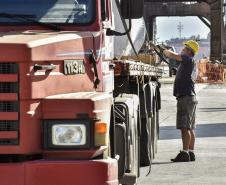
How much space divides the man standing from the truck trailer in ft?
17.0

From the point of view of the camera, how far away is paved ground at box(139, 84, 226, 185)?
10.2m

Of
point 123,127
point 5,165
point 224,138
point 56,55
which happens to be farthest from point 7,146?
point 224,138

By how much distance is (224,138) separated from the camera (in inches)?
614

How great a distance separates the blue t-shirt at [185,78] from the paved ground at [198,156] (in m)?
1.18

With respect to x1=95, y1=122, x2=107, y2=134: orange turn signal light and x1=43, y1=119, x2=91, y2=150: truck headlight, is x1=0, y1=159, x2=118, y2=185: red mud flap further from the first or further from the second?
x1=95, y1=122, x2=107, y2=134: orange turn signal light

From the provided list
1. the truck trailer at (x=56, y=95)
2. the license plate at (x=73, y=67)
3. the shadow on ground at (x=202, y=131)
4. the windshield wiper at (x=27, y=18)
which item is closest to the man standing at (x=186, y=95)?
the shadow on ground at (x=202, y=131)

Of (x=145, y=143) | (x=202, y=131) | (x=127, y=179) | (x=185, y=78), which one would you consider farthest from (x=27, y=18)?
(x=202, y=131)

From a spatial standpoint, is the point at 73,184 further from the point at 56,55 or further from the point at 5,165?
the point at 56,55

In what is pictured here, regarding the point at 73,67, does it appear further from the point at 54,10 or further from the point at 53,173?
the point at 53,173

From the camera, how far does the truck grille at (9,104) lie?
218 inches

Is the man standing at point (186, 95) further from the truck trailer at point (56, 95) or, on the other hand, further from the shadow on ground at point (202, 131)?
the truck trailer at point (56, 95)

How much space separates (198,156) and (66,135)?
730 centimetres

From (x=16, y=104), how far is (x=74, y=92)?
66 centimetres

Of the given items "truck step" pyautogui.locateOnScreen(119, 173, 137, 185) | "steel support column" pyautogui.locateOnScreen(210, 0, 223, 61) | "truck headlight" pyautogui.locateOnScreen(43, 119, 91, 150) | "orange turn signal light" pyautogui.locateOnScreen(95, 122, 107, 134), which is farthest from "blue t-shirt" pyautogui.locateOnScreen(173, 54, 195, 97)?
"steel support column" pyautogui.locateOnScreen(210, 0, 223, 61)
